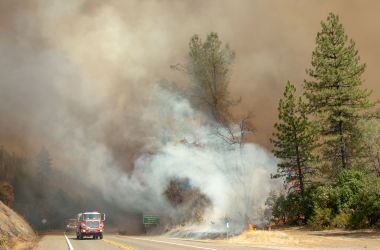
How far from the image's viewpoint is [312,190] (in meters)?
49.6

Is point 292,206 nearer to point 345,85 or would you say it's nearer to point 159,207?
point 345,85

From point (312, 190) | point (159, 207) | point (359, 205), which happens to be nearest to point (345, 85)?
point (312, 190)

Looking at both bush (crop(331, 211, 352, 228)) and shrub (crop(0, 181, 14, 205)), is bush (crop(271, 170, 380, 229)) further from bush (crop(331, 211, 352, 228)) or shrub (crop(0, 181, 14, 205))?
shrub (crop(0, 181, 14, 205))

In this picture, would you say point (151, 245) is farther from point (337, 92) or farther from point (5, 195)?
point (5, 195)

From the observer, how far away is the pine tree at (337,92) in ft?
166

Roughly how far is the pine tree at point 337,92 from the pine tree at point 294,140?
6.13 feet

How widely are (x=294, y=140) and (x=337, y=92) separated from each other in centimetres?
755

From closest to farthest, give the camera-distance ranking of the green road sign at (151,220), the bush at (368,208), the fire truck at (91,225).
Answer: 1. the bush at (368,208)
2. the fire truck at (91,225)
3. the green road sign at (151,220)

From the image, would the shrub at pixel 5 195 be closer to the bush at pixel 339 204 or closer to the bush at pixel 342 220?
the bush at pixel 339 204

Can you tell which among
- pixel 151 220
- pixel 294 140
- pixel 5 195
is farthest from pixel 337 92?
pixel 5 195

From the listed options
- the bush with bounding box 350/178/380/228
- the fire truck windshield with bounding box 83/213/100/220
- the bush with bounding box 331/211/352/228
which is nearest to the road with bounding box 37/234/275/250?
the fire truck windshield with bounding box 83/213/100/220

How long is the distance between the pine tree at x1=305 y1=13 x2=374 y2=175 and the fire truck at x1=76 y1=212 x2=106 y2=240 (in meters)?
27.2

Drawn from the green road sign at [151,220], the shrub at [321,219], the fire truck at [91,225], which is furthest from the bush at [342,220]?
the green road sign at [151,220]

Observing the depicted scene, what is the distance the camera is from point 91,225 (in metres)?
43.6
